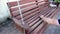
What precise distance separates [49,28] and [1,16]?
1.32 meters

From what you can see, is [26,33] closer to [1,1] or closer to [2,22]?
[2,22]

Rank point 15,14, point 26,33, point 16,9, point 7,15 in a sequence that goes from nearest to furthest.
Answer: point 26,33, point 15,14, point 16,9, point 7,15

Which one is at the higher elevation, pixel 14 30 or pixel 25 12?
pixel 25 12

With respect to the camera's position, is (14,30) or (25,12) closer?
(14,30)

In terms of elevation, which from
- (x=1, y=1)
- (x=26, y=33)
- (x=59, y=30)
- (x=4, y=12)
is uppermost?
(x=1, y=1)

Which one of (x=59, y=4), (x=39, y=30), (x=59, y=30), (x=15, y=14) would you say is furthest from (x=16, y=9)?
(x=59, y=4)

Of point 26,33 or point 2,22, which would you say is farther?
point 2,22

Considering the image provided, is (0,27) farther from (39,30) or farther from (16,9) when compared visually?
(39,30)

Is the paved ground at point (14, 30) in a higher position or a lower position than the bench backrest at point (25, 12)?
lower

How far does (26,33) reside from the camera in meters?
1.84

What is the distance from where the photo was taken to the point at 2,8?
2736 millimetres

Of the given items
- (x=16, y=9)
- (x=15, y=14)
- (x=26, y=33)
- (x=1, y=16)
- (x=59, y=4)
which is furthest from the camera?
(x=59, y=4)

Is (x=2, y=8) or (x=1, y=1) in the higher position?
(x=1, y=1)

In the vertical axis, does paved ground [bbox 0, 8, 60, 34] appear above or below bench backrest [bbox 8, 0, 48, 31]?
below
